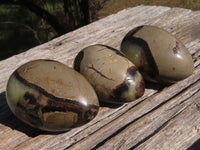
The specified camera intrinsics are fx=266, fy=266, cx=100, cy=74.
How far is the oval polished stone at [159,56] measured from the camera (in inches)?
65.9

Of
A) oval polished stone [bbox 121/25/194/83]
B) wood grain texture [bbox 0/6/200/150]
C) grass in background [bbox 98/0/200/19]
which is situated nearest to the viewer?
wood grain texture [bbox 0/6/200/150]

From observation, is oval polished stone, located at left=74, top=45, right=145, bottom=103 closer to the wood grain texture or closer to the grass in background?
the wood grain texture

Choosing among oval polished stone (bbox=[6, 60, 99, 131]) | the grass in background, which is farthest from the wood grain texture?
the grass in background

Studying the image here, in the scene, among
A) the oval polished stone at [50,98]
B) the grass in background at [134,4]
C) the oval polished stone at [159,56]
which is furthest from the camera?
the grass in background at [134,4]

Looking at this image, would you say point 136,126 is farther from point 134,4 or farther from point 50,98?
point 134,4

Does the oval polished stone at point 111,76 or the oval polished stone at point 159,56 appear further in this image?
the oval polished stone at point 159,56

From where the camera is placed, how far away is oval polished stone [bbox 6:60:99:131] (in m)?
1.32

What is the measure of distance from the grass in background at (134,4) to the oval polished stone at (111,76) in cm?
447

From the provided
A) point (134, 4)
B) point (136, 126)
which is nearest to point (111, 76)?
point (136, 126)

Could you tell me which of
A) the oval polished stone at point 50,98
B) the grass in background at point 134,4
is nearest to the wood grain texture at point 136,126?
the oval polished stone at point 50,98

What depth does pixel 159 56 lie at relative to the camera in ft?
5.49

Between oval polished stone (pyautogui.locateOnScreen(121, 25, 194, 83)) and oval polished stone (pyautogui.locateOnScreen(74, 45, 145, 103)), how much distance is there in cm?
14

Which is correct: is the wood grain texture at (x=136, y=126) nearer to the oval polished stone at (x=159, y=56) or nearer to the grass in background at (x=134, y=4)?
the oval polished stone at (x=159, y=56)

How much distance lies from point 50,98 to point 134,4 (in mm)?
5578
